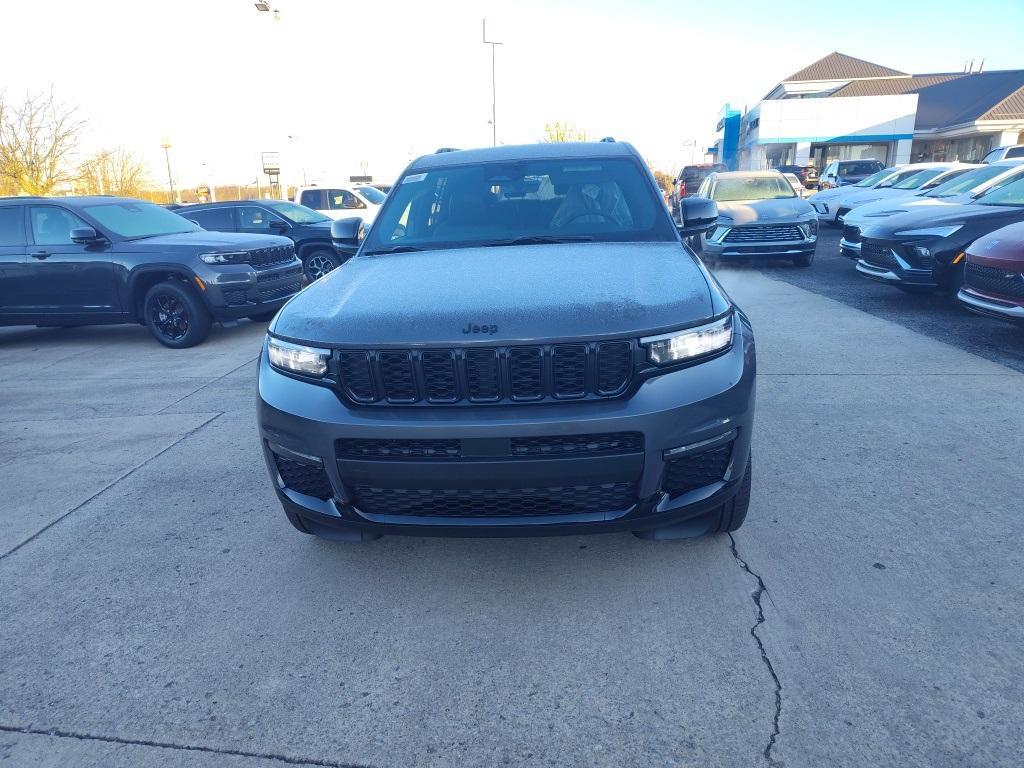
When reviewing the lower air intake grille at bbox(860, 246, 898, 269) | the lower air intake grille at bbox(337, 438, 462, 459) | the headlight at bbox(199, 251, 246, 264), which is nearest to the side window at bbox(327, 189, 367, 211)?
the headlight at bbox(199, 251, 246, 264)

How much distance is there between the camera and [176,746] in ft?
6.82

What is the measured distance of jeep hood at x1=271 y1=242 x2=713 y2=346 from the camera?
236 centimetres

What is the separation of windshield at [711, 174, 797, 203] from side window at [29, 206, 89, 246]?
9973 millimetres

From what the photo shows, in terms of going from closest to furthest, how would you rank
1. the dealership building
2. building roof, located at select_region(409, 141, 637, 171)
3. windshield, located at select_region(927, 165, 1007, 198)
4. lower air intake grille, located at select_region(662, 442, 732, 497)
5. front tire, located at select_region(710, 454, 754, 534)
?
lower air intake grille, located at select_region(662, 442, 732, 497) < front tire, located at select_region(710, 454, 754, 534) < building roof, located at select_region(409, 141, 637, 171) < windshield, located at select_region(927, 165, 1007, 198) < the dealership building

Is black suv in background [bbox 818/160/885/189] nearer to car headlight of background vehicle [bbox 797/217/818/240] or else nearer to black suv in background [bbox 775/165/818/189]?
black suv in background [bbox 775/165/818/189]

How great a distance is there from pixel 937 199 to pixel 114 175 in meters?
29.2

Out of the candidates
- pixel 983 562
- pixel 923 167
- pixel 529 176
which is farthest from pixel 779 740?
pixel 923 167

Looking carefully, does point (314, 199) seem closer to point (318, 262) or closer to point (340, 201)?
point (340, 201)

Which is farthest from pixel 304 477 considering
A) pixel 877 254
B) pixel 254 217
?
pixel 254 217

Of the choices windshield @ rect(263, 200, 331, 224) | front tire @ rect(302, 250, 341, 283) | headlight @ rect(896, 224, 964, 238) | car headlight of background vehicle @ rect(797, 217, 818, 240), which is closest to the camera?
headlight @ rect(896, 224, 964, 238)

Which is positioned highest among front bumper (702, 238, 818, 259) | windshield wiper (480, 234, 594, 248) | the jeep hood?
windshield wiper (480, 234, 594, 248)

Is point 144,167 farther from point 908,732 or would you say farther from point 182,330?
point 908,732

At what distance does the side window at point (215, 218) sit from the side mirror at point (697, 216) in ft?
32.7

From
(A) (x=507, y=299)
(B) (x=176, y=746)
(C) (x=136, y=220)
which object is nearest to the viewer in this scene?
(B) (x=176, y=746)
